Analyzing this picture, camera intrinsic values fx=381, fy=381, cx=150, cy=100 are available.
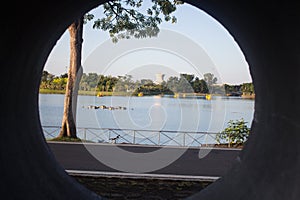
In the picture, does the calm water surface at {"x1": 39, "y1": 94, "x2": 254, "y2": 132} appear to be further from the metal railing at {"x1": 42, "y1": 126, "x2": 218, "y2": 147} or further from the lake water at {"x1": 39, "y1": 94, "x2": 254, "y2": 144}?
the metal railing at {"x1": 42, "y1": 126, "x2": 218, "y2": 147}

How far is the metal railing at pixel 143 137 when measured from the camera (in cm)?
1464

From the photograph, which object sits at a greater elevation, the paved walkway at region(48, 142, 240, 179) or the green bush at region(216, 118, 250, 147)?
the green bush at region(216, 118, 250, 147)

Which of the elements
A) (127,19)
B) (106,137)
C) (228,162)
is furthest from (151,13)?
(228,162)

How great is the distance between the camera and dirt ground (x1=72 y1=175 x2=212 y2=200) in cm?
614

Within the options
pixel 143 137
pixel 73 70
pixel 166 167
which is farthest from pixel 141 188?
pixel 73 70

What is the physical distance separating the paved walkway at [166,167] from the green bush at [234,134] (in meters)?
1.51

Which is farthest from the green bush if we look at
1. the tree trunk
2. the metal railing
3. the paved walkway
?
the tree trunk

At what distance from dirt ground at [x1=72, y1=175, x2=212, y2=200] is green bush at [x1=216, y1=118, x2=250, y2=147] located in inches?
269

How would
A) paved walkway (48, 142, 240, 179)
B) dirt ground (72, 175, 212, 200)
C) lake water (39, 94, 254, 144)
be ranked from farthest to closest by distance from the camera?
lake water (39, 94, 254, 144)
paved walkway (48, 142, 240, 179)
dirt ground (72, 175, 212, 200)
